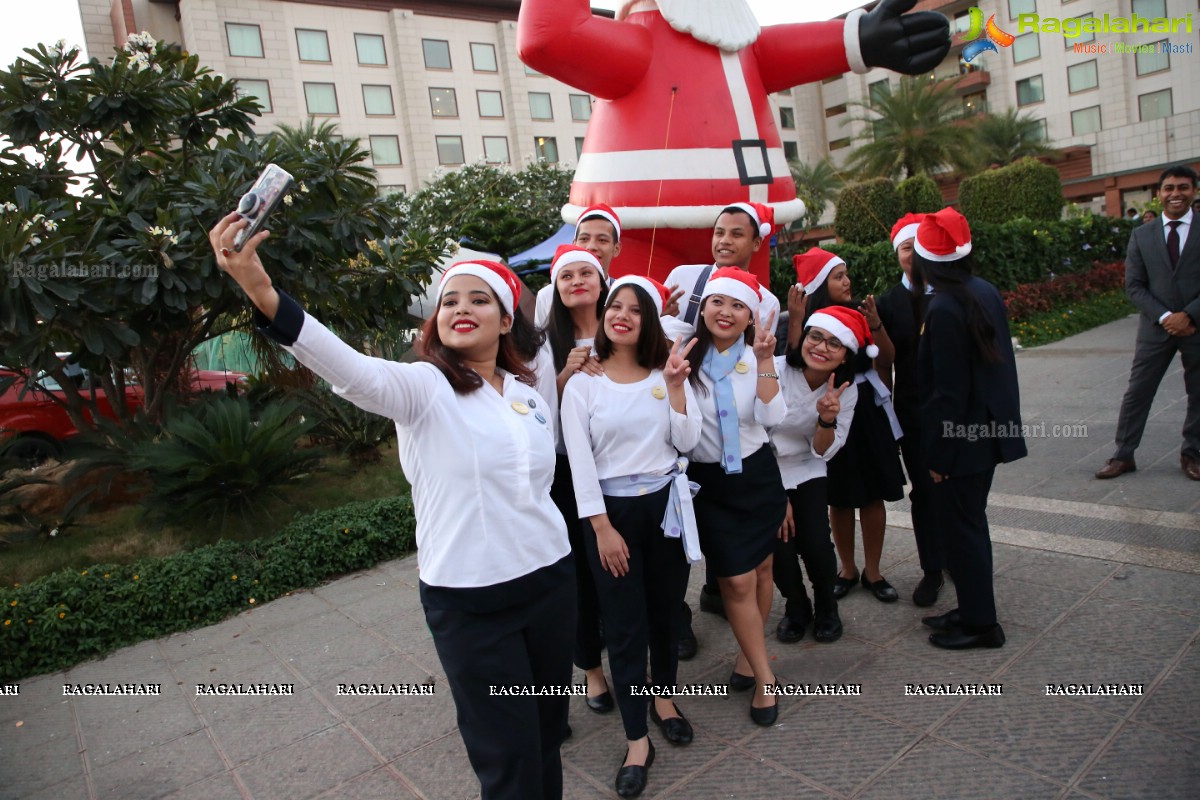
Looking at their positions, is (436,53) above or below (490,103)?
above

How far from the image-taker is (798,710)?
292cm

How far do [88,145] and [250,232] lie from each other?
5.39m

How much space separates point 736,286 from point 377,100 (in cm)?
3414

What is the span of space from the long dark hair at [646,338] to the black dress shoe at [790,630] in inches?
58.3

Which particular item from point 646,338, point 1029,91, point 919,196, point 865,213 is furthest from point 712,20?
point 1029,91

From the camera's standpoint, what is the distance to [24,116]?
18.0ft

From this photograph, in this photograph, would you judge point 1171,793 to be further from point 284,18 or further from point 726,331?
point 284,18

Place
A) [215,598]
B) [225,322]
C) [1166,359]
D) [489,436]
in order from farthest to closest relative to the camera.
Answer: [225,322], [1166,359], [215,598], [489,436]

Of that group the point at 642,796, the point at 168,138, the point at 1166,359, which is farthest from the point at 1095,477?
the point at 168,138

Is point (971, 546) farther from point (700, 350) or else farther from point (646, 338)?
point (646, 338)

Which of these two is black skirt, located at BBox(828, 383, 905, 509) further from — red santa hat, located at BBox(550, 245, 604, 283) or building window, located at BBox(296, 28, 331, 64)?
building window, located at BBox(296, 28, 331, 64)

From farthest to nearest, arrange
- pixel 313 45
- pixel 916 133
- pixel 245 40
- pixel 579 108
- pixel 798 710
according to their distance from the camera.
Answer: pixel 579 108 → pixel 313 45 → pixel 245 40 → pixel 916 133 → pixel 798 710

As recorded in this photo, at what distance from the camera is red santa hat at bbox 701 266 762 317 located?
2.83 m

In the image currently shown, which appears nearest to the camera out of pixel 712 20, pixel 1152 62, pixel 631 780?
pixel 631 780
